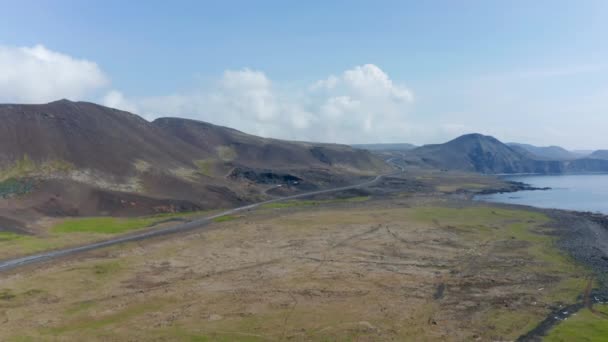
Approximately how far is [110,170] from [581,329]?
90498 mm

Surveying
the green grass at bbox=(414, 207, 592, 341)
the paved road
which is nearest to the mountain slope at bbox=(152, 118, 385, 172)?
the paved road

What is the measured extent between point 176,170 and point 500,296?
299 ft

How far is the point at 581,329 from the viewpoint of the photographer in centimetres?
2789

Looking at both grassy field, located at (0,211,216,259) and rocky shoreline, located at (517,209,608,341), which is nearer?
rocky shoreline, located at (517,209,608,341)

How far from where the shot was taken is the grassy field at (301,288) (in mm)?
28625

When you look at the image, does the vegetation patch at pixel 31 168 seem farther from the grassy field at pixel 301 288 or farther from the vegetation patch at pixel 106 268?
the vegetation patch at pixel 106 268

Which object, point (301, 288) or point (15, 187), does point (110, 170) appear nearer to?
point (15, 187)

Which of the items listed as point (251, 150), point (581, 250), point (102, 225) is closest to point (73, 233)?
point (102, 225)

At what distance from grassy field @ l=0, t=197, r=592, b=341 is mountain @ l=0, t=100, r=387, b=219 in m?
29.3

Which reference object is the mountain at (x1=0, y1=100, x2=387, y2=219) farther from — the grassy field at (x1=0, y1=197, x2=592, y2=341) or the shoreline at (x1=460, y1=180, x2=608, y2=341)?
the shoreline at (x1=460, y1=180, x2=608, y2=341)

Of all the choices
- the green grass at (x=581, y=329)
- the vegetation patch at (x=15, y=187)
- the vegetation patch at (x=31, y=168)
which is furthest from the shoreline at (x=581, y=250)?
the vegetation patch at (x=31, y=168)

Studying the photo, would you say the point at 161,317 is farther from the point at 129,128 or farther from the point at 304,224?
the point at 129,128

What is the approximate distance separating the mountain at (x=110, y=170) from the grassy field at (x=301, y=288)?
2930cm

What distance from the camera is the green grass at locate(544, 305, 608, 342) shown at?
26513 millimetres
